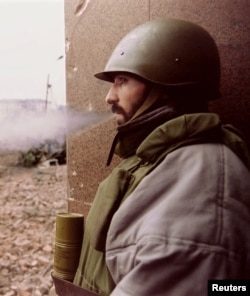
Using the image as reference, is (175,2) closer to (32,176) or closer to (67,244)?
(67,244)

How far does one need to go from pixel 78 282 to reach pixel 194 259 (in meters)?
0.73

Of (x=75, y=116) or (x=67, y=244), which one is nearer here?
(x=67, y=244)

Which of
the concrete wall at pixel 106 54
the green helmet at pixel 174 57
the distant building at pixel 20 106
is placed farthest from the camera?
the distant building at pixel 20 106

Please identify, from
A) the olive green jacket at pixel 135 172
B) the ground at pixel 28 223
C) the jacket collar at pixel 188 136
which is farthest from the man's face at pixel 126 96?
the ground at pixel 28 223

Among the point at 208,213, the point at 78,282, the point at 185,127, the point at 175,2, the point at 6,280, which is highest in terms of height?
the point at 175,2

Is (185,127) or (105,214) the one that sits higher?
(185,127)

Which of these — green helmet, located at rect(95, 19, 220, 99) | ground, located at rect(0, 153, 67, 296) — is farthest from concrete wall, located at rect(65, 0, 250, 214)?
ground, located at rect(0, 153, 67, 296)

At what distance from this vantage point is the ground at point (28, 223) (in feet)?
17.3

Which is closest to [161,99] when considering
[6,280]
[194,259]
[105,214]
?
[105,214]

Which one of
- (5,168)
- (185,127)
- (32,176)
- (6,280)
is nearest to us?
(185,127)

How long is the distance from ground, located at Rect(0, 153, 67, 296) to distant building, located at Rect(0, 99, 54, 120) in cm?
207

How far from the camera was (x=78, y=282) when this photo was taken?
1.93 m

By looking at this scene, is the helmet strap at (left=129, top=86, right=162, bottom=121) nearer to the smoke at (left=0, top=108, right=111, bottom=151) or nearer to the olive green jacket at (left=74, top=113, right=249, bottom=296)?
the olive green jacket at (left=74, top=113, right=249, bottom=296)

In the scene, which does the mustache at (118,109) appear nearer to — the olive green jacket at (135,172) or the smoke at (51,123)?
the olive green jacket at (135,172)
